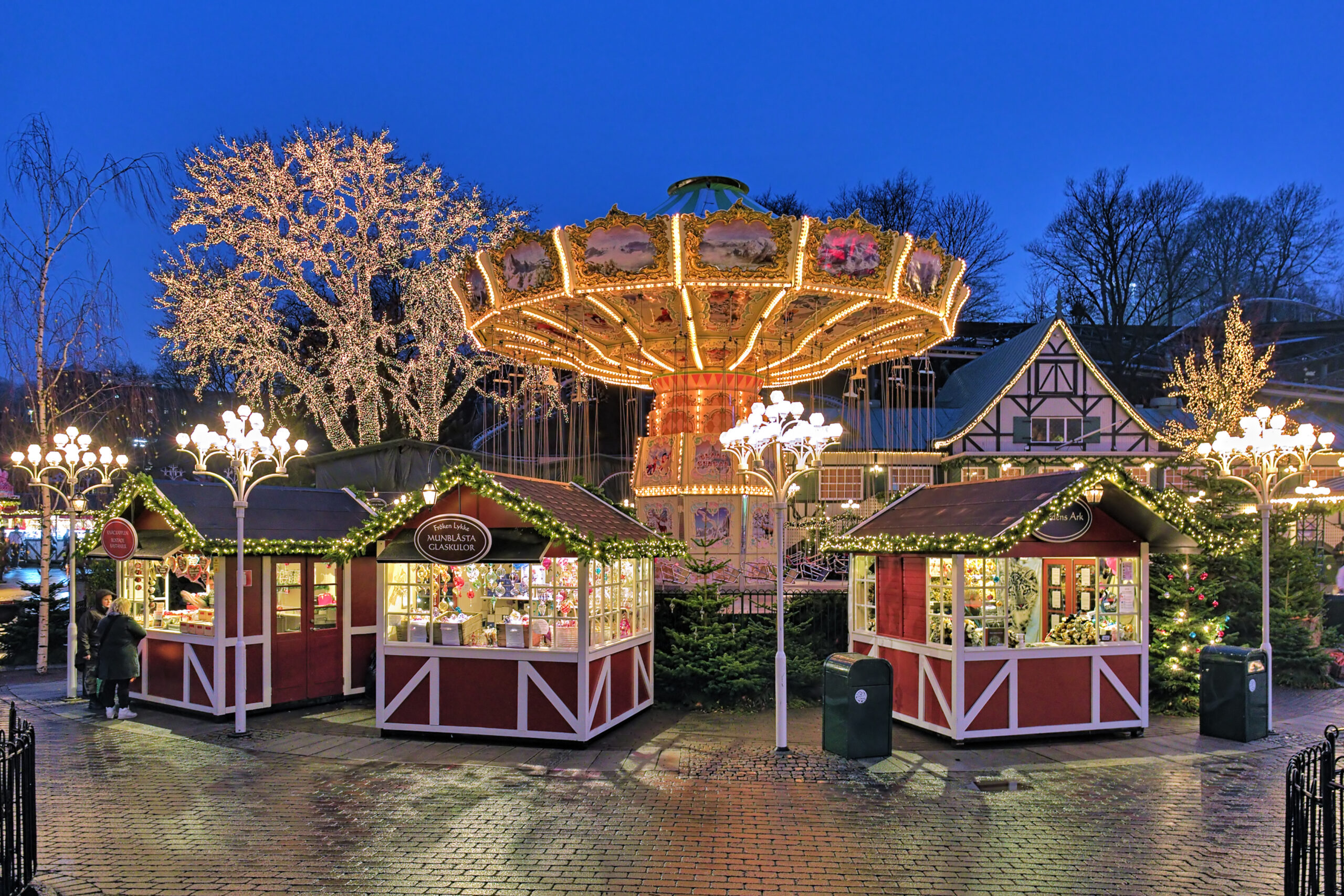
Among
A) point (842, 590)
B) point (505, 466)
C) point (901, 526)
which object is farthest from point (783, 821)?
point (505, 466)

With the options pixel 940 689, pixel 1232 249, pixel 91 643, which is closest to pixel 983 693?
pixel 940 689

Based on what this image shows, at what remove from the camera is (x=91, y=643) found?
1299cm

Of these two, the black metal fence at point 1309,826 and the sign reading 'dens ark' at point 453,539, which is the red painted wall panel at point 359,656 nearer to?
the sign reading 'dens ark' at point 453,539

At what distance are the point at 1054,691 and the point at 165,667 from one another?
12.4 metres

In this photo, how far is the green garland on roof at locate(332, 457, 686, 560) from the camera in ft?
34.5

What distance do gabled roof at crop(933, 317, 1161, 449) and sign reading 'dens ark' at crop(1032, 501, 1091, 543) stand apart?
21866 mm

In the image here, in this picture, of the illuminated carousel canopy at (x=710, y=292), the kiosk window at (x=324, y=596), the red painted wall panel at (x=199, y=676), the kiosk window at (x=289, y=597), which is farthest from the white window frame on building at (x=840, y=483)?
the red painted wall panel at (x=199, y=676)

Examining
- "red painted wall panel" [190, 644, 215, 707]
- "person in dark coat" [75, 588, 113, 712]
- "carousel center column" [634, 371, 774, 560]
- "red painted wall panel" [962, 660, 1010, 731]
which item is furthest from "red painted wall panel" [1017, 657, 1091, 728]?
"person in dark coat" [75, 588, 113, 712]

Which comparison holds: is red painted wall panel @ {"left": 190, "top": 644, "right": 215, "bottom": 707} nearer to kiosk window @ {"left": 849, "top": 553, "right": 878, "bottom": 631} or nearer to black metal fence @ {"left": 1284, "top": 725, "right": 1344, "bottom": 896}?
kiosk window @ {"left": 849, "top": 553, "right": 878, "bottom": 631}

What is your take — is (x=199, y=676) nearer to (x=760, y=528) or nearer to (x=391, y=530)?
(x=391, y=530)

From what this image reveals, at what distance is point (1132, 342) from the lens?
137 ft

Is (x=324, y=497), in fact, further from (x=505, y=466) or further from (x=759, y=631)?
(x=505, y=466)

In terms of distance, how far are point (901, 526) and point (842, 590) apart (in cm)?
308

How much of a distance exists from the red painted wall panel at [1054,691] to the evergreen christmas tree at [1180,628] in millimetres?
2155
